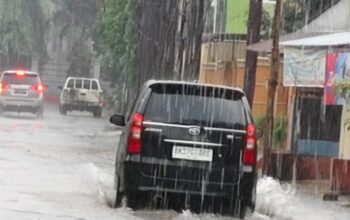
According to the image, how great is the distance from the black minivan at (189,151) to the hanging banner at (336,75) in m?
3.77

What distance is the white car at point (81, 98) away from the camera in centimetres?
4188

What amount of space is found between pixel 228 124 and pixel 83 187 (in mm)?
3757

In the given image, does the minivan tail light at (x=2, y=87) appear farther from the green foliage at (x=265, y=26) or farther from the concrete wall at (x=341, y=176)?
the concrete wall at (x=341, y=176)

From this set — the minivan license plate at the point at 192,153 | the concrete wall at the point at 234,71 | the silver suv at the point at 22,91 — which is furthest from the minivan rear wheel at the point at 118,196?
the silver suv at the point at 22,91

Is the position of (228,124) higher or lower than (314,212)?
higher

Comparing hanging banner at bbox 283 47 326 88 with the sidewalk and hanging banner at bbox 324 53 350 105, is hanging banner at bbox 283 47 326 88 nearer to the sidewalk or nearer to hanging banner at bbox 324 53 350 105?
hanging banner at bbox 324 53 350 105

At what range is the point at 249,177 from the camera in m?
11.3

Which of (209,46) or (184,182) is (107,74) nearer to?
(209,46)

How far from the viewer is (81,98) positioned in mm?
42062

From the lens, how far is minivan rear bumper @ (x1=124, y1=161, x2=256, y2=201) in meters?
11.2

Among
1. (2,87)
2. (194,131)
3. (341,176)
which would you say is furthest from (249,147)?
(2,87)

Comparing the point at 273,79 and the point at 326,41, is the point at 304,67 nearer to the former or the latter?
the point at 273,79

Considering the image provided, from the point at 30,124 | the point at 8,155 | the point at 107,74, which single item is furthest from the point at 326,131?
the point at 107,74

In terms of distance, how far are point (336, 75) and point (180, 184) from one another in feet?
18.5
